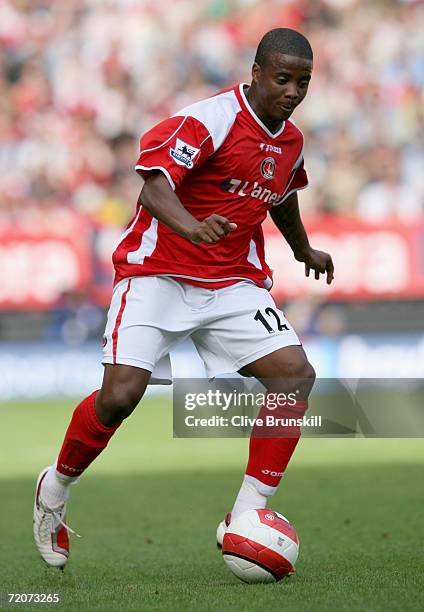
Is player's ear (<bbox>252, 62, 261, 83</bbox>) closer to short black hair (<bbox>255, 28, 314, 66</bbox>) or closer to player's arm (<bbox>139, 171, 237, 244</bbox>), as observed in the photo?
short black hair (<bbox>255, 28, 314, 66</bbox>)

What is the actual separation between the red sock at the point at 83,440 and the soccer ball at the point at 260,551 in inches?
28.0

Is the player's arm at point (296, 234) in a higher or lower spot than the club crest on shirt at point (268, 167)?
lower

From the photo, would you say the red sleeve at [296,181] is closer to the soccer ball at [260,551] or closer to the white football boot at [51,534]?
the soccer ball at [260,551]

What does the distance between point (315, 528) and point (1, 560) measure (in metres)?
1.79

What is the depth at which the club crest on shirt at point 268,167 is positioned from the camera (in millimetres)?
4750

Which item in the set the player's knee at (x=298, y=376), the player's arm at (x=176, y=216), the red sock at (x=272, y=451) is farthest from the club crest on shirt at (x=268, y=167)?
the red sock at (x=272, y=451)

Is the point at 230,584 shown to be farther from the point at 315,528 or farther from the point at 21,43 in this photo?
the point at 21,43

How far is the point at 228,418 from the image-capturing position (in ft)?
16.4

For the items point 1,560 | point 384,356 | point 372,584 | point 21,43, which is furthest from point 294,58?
point 21,43

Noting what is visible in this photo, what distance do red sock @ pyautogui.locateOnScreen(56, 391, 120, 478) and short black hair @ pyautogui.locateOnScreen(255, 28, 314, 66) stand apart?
163 centimetres

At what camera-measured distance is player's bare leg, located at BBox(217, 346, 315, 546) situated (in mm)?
4562

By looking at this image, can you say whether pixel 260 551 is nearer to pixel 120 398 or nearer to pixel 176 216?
pixel 120 398

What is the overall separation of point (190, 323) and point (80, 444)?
Answer: 0.71m

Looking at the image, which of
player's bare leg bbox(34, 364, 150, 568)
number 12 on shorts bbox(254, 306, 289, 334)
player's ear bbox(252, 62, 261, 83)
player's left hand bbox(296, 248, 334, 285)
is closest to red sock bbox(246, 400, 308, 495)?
number 12 on shorts bbox(254, 306, 289, 334)
